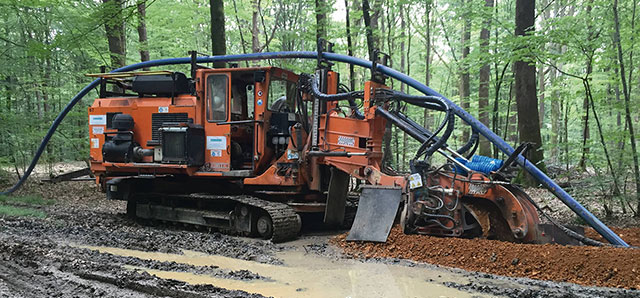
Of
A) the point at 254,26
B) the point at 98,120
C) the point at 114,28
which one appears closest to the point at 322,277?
the point at 98,120

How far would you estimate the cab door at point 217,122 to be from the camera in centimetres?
825

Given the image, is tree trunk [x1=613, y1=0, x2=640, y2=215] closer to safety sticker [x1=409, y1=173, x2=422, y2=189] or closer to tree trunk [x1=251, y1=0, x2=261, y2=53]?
safety sticker [x1=409, y1=173, x2=422, y2=189]

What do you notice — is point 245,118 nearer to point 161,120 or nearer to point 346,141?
point 161,120

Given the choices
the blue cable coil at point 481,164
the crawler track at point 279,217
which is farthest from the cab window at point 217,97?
the blue cable coil at point 481,164

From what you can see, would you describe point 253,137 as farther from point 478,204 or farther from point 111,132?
point 478,204

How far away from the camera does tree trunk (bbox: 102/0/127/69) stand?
12.0 meters

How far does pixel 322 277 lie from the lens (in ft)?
17.4

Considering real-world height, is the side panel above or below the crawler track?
above

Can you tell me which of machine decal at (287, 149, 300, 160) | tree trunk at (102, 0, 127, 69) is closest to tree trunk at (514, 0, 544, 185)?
machine decal at (287, 149, 300, 160)

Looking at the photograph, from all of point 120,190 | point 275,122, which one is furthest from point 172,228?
point 275,122

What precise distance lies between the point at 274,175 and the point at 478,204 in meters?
3.36

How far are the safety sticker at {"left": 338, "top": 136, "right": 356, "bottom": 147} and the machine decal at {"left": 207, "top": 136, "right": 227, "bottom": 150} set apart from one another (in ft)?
6.81

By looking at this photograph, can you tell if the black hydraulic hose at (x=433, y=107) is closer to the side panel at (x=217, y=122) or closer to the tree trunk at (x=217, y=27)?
the side panel at (x=217, y=122)

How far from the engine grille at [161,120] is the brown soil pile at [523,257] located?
4055mm
